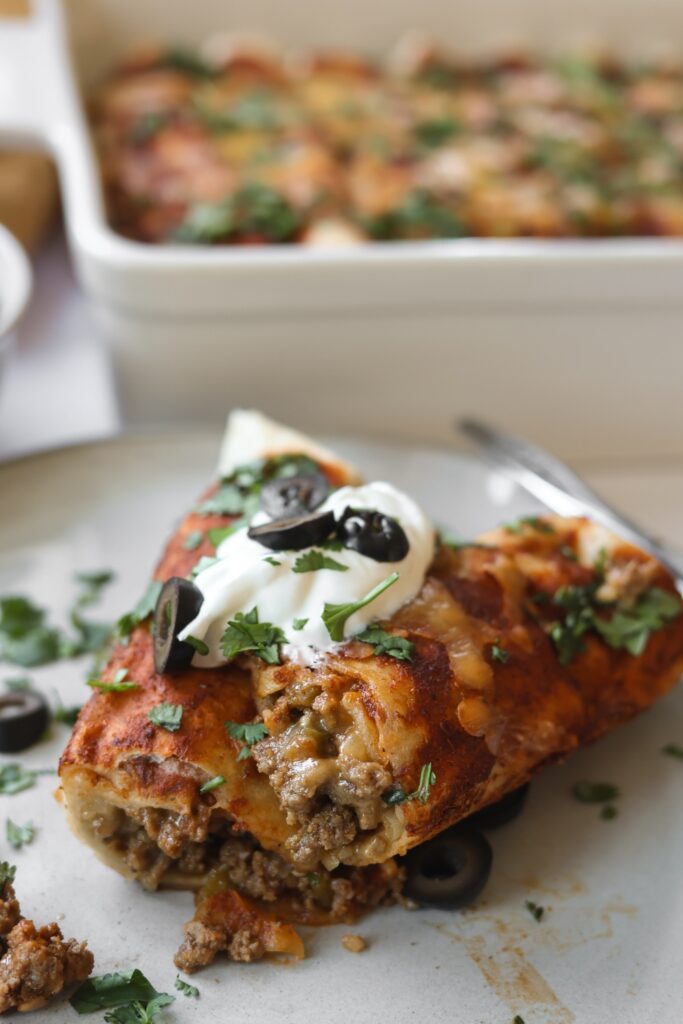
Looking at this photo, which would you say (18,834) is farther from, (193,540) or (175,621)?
(193,540)

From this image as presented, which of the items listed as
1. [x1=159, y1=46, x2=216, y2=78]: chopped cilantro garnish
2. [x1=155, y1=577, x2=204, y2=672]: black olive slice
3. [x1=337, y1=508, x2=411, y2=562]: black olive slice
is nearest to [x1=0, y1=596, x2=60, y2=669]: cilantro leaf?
[x1=155, y1=577, x2=204, y2=672]: black olive slice

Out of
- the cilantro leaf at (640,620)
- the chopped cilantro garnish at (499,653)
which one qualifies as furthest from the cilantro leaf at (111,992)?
the cilantro leaf at (640,620)

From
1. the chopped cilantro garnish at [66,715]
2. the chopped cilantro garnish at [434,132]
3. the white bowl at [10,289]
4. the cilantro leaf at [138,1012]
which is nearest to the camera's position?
the cilantro leaf at [138,1012]

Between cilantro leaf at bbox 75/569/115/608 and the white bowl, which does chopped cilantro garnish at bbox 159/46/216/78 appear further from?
cilantro leaf at bbox 75/569/115/608

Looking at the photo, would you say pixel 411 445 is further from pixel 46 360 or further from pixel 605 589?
pixel 46 360

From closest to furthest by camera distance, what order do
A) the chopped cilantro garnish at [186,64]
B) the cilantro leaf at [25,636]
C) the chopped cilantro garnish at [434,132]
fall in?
the cilantro leaf at [25,636]
the chopped cilantro garnish at [434,132]
the chopped cilantro garnish at [186,64]

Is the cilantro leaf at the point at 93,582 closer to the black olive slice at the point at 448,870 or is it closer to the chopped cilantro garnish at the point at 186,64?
the black olive slice at the point at 448,870
